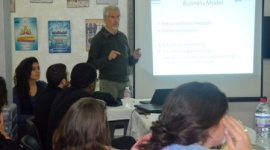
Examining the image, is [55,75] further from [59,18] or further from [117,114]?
[59,18]

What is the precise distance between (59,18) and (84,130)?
12.8 ft

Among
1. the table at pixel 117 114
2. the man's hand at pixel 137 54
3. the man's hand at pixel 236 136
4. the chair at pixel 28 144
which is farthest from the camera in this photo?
the man's hand at pixel 137 54

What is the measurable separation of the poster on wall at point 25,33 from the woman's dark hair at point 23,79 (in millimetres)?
1289

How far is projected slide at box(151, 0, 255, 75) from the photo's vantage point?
14.7 feet

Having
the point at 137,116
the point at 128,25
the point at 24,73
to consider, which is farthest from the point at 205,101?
the point at 128,25

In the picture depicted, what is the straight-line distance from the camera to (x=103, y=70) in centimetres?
455

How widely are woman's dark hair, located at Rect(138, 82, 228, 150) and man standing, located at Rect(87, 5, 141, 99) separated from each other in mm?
3130

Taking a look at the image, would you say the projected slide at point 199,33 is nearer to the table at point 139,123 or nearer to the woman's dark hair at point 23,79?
the table at point 139,123

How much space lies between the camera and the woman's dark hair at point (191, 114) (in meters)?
1.29

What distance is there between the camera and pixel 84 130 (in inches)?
69.6

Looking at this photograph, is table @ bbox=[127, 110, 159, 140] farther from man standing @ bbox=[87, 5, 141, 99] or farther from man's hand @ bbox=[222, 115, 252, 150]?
man's hand @ bbox=[222, 115, 252, 150]

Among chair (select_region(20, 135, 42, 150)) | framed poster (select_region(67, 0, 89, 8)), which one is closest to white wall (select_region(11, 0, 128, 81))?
framed poster (select_region(67, 0, 89, 8))

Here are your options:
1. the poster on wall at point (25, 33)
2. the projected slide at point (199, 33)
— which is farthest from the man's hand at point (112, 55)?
the poster on wall at point (25, 33)

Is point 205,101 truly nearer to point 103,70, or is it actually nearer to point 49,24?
point 103,70
